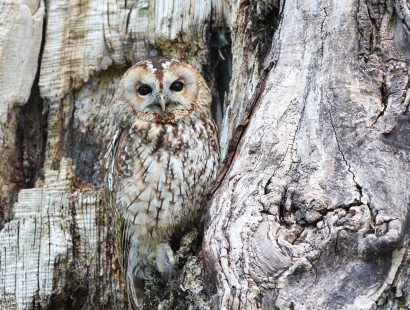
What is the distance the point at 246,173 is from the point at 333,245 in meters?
0.42

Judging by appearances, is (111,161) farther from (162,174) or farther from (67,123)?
(67,123)

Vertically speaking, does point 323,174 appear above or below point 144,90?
below

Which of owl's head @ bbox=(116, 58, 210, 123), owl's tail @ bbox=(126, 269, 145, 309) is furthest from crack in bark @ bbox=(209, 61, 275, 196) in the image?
owl's tail @ bbox=(126, 269, 145, 309)

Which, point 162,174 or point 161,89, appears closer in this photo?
point 162,174

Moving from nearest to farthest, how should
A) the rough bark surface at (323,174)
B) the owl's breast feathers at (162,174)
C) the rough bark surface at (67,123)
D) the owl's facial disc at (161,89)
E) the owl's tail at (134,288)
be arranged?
the rough bark surface at (323,174)
the owl's breast feathers at (162,174)
the owl's facial disc at (161,89)
the owl's tail at (134,288)
the rough bark surface at (67,123)

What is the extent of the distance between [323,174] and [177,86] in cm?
92

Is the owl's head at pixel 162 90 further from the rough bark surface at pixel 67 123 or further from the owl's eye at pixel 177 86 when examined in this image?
the rough bark surface at pixel 67 123

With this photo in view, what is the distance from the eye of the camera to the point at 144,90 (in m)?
2.87

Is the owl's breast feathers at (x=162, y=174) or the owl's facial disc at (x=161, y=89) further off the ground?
the owl's facial disc at (x=161, y=89)

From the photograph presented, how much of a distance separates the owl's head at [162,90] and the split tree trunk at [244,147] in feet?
0.67

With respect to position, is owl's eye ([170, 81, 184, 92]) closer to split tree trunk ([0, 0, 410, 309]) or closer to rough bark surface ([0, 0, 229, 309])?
split tree trunk ([0, 0, 410, 309])

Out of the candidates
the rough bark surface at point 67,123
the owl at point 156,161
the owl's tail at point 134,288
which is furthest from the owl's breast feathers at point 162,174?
the rough bark surface at point 67,123

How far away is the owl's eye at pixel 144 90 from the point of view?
285 cm

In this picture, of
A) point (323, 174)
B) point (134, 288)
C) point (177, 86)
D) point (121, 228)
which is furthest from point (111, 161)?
point (323, 174)
